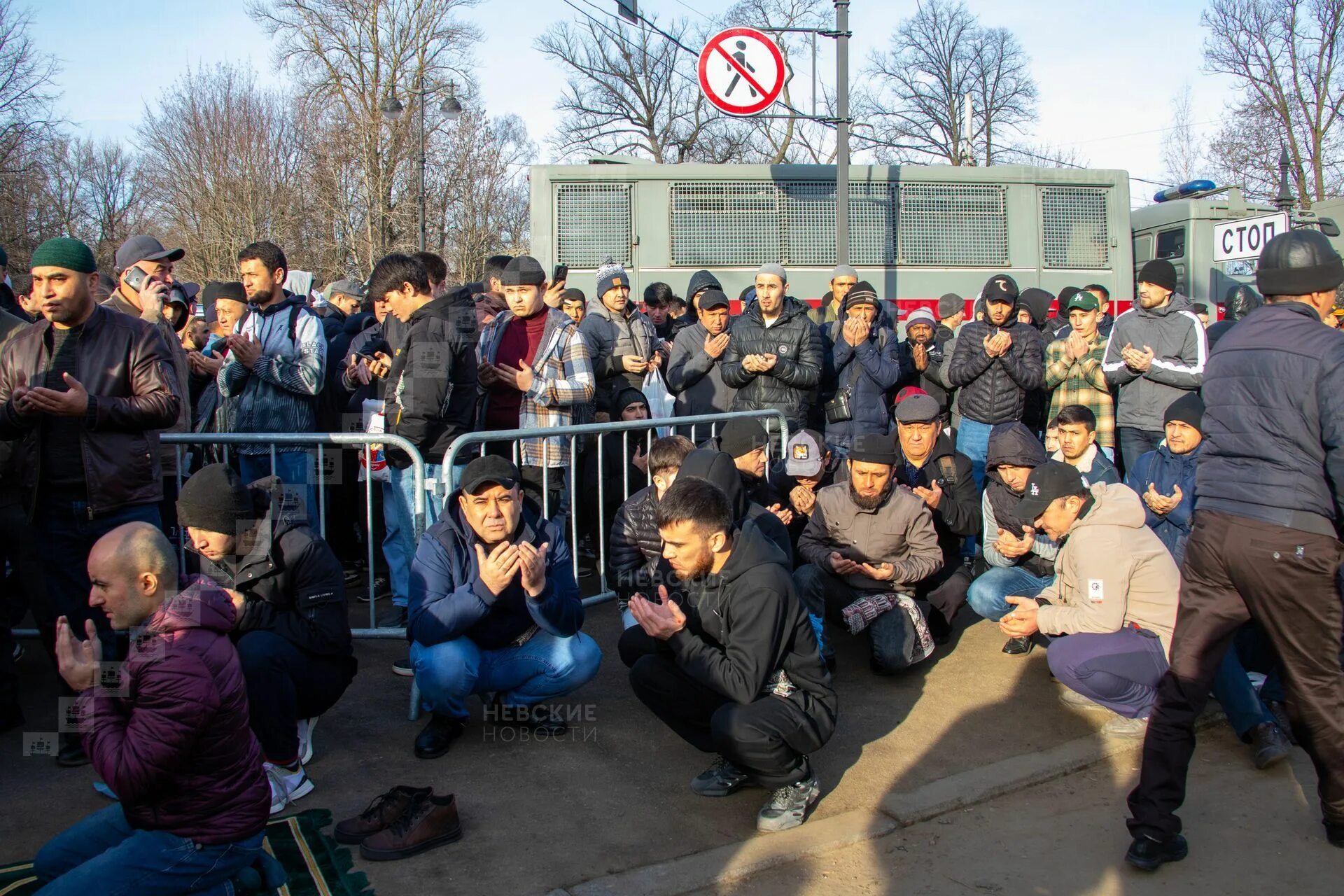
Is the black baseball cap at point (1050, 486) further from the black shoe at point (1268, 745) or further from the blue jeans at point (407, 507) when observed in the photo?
the blue jeans at point (407, 507)

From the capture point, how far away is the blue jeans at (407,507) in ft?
18.4

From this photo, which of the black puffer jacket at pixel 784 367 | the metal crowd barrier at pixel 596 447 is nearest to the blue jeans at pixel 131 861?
the metal crowd barrier at pixel 596 447

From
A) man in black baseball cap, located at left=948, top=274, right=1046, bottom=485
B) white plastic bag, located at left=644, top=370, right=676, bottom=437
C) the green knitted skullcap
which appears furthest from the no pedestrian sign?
the green knitted skullcap

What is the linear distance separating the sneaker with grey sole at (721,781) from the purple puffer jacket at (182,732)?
1.69m

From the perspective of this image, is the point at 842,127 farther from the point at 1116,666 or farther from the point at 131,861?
the point at 131,861

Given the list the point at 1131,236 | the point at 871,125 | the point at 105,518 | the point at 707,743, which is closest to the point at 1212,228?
the point at 1131,236

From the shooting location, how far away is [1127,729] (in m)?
4.88

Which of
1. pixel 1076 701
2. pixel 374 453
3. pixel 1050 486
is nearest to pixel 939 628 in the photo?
pixel 1076 701

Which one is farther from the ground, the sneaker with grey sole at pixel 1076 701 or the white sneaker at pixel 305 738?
the white sneaker at pixel 305 738

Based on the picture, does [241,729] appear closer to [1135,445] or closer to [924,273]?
[1135,445]

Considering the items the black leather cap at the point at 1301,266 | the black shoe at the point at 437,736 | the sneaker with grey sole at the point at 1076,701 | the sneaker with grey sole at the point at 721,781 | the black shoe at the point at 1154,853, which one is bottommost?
the black shoe at the point at 1154,853

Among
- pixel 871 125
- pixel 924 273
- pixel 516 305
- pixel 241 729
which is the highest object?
pixel 871 125

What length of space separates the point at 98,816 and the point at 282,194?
97.2ft

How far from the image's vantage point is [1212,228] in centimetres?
1372
